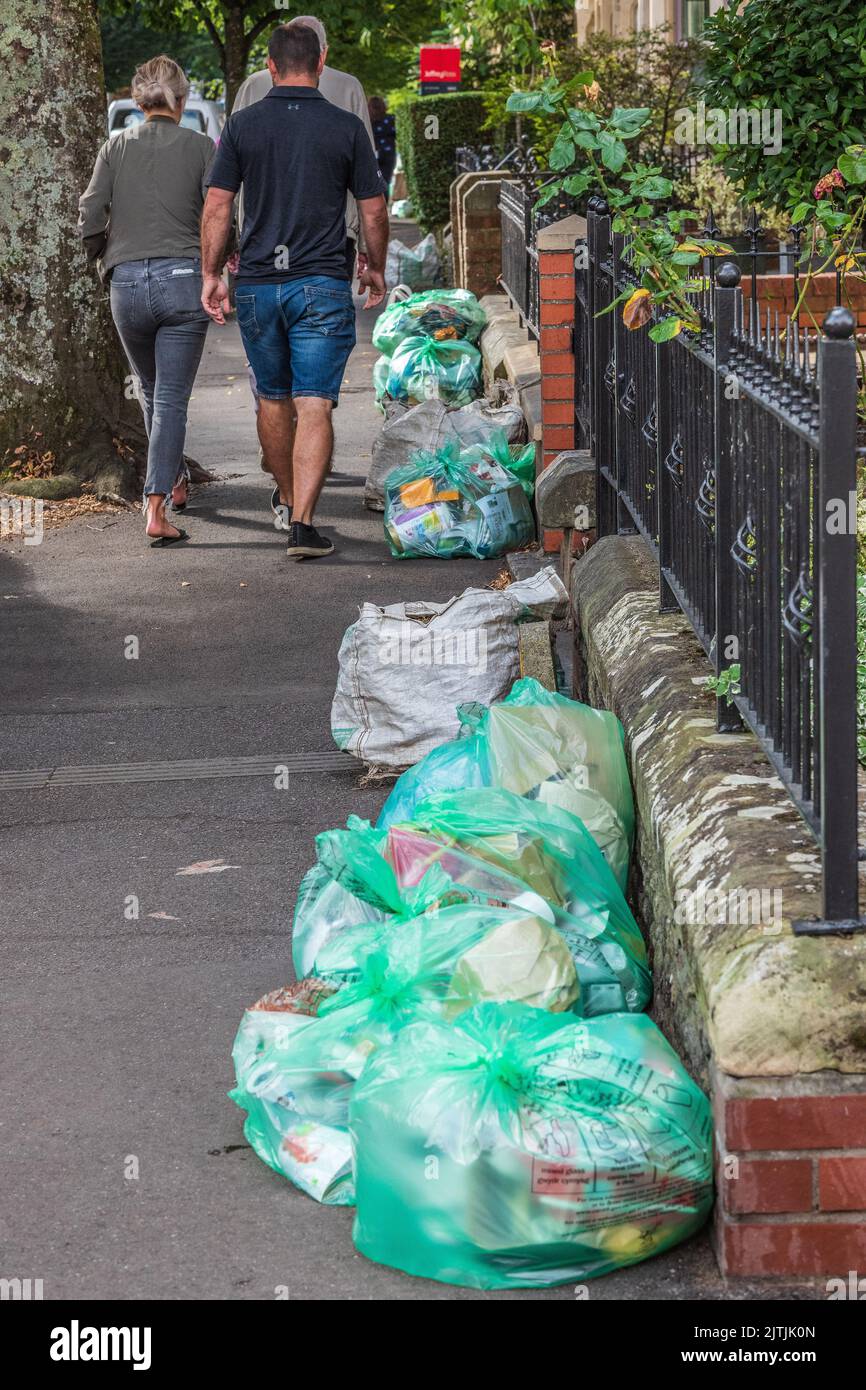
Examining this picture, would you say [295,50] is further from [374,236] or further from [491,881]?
[491,881]

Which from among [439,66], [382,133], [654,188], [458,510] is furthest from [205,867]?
[382,133]

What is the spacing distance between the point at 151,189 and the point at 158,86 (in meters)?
0.48

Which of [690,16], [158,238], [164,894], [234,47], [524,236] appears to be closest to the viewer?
[164,894]

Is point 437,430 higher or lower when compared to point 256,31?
lower

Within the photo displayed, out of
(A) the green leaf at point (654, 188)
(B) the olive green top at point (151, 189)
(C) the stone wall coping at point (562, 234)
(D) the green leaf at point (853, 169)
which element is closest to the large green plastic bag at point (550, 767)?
Result: (A) the green leaf at point (654, 188)

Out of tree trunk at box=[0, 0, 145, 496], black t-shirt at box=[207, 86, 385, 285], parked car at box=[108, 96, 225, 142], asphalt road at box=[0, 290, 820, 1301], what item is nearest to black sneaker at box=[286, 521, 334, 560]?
asphalt road at box=[0, 290, 820, 1301]

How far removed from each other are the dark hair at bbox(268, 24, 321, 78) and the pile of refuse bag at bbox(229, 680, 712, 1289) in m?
4.61

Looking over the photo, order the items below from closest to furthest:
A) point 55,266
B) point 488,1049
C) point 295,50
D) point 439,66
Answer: point 488,1049, point 295,50, point 55,266, point 439,66

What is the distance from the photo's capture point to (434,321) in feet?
37.2

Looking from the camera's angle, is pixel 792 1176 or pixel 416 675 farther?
pixel 416 675

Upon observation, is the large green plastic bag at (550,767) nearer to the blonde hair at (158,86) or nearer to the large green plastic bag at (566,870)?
the large green plastic bag at (566,870)

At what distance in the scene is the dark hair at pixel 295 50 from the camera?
7594mm

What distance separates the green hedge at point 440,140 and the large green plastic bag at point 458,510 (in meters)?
13.0

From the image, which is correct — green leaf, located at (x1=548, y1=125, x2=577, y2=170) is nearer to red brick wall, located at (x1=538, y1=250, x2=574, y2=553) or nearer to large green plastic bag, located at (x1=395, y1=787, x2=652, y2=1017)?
large green plastic bag, located at (x1=395, y1=787, x2=652, y2=1017)
